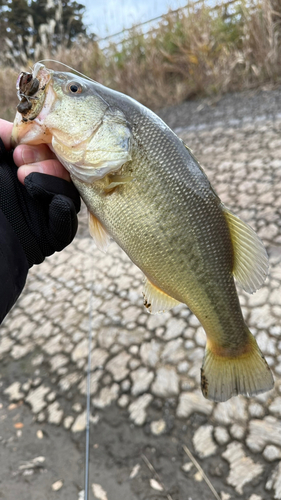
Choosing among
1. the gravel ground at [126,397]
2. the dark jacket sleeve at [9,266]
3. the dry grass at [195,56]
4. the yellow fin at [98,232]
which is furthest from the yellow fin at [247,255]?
the dry grass at [195,56]

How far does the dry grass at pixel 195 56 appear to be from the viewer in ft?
19.6

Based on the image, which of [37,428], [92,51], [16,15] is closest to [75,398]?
[37,428]

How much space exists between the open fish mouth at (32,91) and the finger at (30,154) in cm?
14

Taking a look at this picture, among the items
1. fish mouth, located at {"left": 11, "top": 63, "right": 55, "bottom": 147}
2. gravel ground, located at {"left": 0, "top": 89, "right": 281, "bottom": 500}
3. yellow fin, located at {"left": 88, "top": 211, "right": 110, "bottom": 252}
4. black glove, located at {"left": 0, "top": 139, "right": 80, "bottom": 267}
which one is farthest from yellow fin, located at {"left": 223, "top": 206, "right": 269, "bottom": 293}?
gravel ground, located at {"left": 0, "top": 89, "right": 281, "bottom": 500}

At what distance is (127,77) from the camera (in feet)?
24.0

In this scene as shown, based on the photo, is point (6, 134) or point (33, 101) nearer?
point (33, 101)

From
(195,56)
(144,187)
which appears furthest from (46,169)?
(195,56)

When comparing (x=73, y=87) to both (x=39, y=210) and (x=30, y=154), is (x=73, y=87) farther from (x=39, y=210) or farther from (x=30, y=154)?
(x=39, y=210)

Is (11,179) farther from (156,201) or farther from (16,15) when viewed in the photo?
(16,15)

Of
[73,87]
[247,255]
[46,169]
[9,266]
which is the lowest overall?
[247,255]

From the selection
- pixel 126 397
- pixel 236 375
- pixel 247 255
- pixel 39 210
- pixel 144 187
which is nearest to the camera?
pixel 144 187

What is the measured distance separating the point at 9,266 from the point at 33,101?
0.71m

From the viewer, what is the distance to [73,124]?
1.33m

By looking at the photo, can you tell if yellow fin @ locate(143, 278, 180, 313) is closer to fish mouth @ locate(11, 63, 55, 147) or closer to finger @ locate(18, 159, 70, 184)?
finger @ locate(18, 159, 70, 184)
